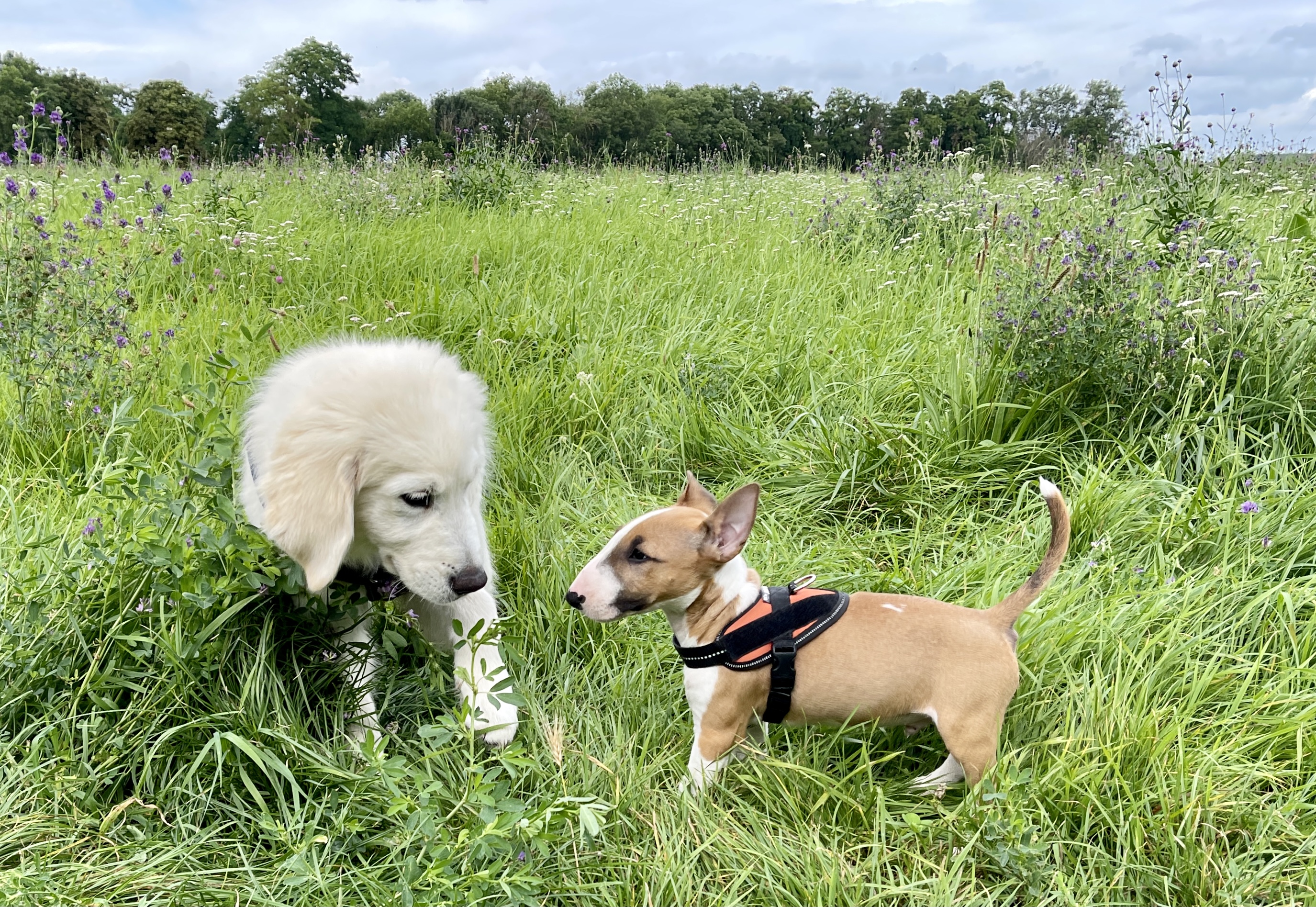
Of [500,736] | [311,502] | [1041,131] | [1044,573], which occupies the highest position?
[1041,131]

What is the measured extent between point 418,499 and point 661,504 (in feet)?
4.36

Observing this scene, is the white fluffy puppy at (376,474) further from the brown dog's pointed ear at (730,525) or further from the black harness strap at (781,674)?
the black harness strap at (781,674)

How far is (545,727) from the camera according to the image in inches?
84.7

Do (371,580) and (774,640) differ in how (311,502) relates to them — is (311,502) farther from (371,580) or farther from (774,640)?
(774,640)

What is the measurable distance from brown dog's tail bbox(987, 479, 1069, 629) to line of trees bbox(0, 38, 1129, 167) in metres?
4.34

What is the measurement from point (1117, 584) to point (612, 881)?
1881 mm

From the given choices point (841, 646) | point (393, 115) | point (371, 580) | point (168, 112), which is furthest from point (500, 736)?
point (393, 115)

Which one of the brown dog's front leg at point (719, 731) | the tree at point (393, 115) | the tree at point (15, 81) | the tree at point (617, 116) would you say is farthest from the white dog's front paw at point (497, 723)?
the tree at point (15, 81)

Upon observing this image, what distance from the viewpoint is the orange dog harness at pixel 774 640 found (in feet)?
6.81

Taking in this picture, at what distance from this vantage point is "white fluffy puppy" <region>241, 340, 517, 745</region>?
5.99 feet

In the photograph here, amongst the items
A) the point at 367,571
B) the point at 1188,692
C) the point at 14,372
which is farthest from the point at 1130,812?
the point at 14,372

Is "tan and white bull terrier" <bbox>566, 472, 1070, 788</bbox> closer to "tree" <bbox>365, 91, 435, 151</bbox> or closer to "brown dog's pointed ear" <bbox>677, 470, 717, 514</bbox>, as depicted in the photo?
"brown dog's pointed ear" <bbox>677, 470, 717, 514</bbox>

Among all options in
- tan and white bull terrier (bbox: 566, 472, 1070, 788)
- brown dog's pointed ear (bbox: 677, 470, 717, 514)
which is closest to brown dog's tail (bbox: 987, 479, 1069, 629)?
tan and white bull terrier (bbox: 566, 472, 1070, 788)

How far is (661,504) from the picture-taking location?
3.16m
